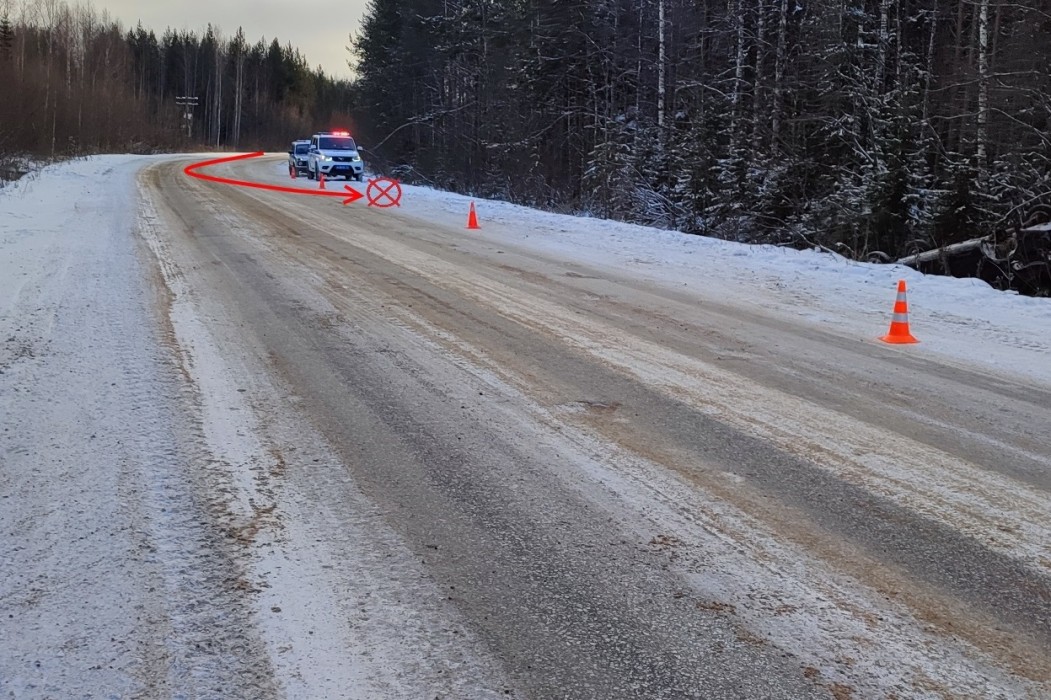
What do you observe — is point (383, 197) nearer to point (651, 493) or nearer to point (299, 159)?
point (299, 159)

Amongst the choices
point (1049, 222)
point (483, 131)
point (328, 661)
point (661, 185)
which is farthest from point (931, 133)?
point (483, 131)

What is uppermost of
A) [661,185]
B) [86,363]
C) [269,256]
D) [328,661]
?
[661,185]

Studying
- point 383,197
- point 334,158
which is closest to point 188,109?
point 334,158

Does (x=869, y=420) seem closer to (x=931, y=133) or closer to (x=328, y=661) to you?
(x=328, y=661)

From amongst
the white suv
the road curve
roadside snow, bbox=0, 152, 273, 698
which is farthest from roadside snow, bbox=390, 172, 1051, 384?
the white suv

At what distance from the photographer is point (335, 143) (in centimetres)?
3369

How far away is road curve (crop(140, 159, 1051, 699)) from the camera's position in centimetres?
265

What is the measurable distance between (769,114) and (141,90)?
282ft

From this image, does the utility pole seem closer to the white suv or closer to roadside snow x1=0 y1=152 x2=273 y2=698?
the white suv

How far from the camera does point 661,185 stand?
25.0 metres

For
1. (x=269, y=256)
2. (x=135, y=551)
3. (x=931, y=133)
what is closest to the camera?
(x=135, y=551)

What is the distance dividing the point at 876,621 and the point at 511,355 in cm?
405

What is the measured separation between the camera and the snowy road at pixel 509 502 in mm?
2586

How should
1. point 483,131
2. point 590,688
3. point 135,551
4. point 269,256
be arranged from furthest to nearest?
point 483,131 < point 269,256 < point 135,551 < point 590,688
